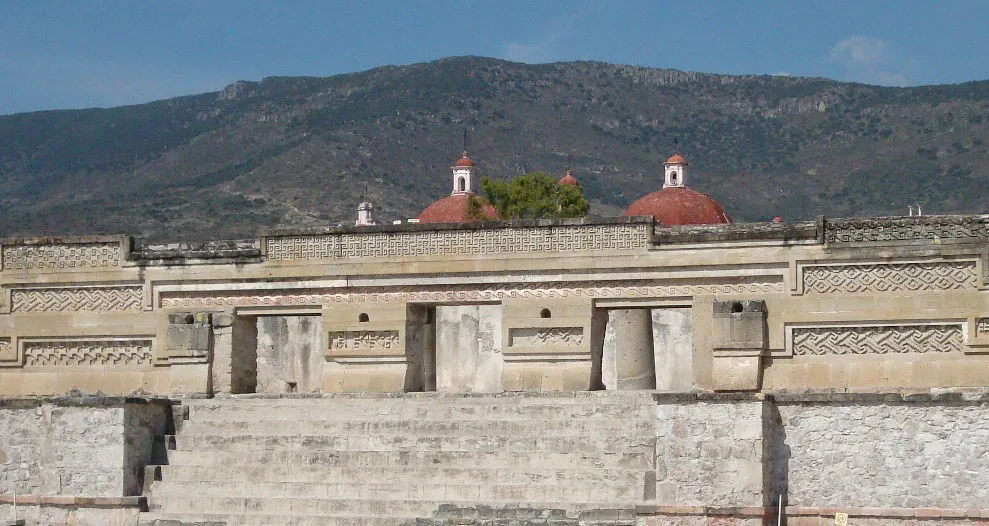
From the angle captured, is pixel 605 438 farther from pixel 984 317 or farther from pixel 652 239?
pixel 984 317

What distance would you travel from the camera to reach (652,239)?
1970 cm

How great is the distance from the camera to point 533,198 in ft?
134

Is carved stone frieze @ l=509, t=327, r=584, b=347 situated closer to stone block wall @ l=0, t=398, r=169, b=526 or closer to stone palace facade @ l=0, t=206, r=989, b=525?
stone palace facade @ l=0, t=206, r=989, b=525

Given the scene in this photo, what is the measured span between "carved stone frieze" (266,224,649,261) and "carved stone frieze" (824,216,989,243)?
2307 mm

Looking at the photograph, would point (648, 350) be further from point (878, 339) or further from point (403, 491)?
point (403, 491)

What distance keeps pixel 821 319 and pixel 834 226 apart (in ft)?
3.58

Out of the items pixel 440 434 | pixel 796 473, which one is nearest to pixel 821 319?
pixel 796 473

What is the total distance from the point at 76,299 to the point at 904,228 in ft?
34.6

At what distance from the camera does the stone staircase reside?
53.5 ft

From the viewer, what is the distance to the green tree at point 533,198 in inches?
1596

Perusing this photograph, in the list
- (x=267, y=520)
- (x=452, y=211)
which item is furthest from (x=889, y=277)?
(x=452, y=211)

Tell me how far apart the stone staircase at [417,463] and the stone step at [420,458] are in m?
0.01

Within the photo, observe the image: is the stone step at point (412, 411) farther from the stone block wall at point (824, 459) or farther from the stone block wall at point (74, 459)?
the stone block wall at point (824, 459)

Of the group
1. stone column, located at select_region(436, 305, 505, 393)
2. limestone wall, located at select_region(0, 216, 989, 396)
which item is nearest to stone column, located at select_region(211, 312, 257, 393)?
limestone wall, located at select_region(0, 216, 989, 396)
